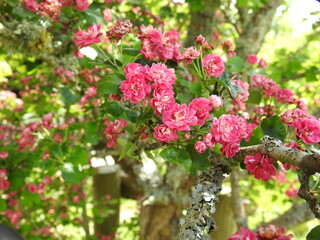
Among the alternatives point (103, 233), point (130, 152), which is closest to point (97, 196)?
point (103, 233)

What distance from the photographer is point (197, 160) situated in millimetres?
1340

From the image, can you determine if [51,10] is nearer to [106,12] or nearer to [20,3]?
[20,3]

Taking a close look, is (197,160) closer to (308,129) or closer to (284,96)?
(308,129)

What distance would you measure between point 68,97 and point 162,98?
1435 millimetres

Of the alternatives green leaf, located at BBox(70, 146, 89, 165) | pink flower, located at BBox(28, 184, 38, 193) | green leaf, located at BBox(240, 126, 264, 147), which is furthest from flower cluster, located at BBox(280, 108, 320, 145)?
pink flower, located at BBox(28, 184, 38, 193)

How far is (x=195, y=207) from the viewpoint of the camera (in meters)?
1.33

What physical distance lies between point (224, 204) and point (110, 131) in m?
2.80

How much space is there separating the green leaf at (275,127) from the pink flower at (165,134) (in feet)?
1.12

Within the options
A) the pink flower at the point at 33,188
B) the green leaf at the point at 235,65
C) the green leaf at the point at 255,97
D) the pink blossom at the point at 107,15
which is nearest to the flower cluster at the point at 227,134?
the green leaf at the point at 255,97

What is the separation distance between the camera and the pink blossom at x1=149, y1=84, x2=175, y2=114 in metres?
1.31

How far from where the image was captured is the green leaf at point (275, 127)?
1344mm

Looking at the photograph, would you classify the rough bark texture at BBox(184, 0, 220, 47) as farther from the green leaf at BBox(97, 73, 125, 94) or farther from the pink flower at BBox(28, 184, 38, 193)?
the green leaf at BBox(97, 73, 125, 94)

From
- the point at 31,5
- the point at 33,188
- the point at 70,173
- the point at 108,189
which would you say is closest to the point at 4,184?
the point at 33,188

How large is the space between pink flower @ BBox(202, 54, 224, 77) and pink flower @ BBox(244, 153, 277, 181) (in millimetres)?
385
